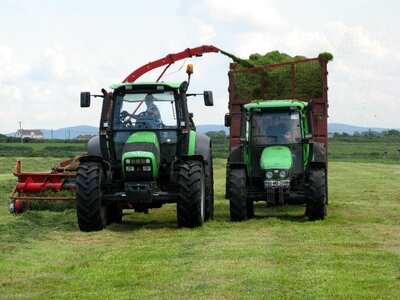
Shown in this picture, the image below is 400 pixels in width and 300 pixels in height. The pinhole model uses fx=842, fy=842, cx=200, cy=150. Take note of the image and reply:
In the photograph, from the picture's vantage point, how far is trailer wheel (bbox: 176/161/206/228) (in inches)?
536

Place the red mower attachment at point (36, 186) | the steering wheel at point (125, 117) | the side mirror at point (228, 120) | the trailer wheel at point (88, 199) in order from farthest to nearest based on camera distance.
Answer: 1. the side mirror at point (228, 120)
2. the red mower attachment at point (36, 186)
3. the steering wheel at point (125, 117)
4. the trailer wheel at point (88, 199)

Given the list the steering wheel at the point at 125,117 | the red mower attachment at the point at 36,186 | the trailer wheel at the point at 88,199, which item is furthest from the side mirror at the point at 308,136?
the red mower attachment at the point at 36,186

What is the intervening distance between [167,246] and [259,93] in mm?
8222

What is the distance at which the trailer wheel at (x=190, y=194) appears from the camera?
13617mm

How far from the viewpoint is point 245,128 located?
1630cm

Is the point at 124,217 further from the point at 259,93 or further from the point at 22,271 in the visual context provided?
the point at 22,271

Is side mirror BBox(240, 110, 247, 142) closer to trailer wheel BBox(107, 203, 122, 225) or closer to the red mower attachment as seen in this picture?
trailer wheel BBox(107, 203, 122, 225)

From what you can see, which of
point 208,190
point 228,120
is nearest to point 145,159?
point 208,190

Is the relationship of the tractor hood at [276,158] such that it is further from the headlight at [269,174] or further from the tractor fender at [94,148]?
the tractor fender at [94,148]

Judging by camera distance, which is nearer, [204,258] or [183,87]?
[204,258]

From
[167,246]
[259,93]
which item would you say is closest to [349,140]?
[259,93]

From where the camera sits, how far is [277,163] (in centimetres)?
1523

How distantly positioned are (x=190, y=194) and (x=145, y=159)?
0.93 meters

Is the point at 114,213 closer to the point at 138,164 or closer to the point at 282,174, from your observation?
the point at 138,164
